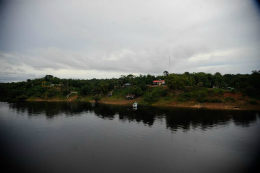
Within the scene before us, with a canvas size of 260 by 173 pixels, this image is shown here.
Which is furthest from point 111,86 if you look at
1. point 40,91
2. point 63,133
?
point 63,133

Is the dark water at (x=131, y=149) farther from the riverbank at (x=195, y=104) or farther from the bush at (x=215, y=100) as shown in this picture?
the bush at (x=215, y=100)

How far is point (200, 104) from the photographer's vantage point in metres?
71.8

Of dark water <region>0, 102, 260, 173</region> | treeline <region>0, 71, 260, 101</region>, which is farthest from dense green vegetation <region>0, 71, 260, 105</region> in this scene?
dark water <region>0, 102, 260, 173</region>

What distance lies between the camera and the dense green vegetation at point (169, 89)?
74750mm

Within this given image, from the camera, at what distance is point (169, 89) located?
296 feet

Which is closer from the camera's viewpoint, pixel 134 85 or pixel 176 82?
pixel 176 82

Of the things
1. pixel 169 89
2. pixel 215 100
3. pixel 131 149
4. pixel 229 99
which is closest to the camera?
pixel 131 149

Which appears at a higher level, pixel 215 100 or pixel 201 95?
pixel 201 95

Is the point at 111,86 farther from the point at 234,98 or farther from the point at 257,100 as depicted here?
the point at 257,100

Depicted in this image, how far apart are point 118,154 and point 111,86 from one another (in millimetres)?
88560

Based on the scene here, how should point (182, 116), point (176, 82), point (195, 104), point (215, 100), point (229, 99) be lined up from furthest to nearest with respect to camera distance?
point (176, 82)
point (195, 104)
point (215, 100)
point (229, 99)
point (182, 116)

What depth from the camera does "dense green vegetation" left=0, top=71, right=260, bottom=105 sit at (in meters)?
74.8

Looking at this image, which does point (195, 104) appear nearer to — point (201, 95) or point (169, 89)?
point (201, 95)

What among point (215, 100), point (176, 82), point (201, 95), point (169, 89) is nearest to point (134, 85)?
point (169, 89)
